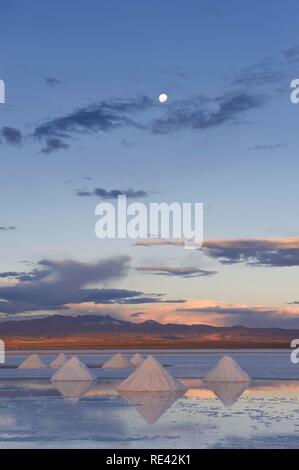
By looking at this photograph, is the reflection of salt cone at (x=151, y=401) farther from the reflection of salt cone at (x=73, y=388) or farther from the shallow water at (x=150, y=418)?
the reflection of salt cone at (x=73, y=388)

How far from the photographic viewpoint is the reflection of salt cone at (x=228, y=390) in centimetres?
2497

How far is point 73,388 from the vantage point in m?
31.4

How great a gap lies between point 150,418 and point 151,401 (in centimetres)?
490

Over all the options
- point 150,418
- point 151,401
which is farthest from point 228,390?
point 150,418

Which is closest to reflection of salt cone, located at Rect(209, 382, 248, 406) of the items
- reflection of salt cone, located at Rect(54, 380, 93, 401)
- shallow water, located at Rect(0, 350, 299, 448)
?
shallow water, located at Rect(0, 350, 299, 448)

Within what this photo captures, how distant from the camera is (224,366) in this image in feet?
115

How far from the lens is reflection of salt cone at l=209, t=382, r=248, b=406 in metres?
25.0

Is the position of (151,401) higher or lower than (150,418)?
higher

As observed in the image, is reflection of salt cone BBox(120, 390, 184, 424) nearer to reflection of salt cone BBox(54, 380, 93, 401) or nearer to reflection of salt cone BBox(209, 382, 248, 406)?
reflection of salt cone BBox(209, 382, 248, 406)

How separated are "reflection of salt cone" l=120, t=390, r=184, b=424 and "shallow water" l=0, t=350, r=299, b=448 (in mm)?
25

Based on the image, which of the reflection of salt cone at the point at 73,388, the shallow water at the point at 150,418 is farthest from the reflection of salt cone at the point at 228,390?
the reflection of salt cone at the point at 73,388

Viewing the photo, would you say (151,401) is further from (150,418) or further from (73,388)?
(73,388)
